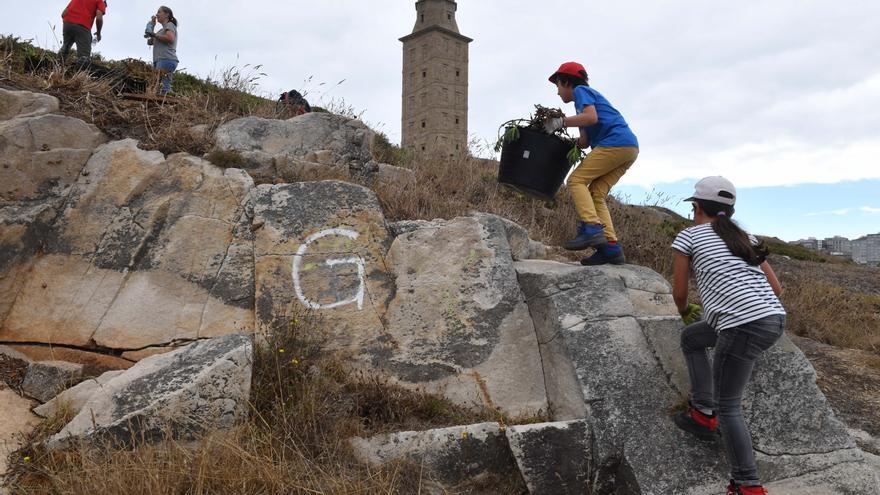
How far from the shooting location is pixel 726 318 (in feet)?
9.96

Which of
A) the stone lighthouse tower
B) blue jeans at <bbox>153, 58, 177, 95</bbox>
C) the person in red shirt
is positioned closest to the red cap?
blue jeans at <bbox>153, 58, 177, 95</bbox>

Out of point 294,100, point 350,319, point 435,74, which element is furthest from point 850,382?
point 435,74

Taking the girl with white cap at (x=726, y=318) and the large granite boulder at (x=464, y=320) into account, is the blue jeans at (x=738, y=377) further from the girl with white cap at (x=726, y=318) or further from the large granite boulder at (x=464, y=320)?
the large granite boulder at (x=464, y=320)

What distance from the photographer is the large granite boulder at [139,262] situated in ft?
14.5

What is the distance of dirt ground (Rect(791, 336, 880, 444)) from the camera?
475 centimetres

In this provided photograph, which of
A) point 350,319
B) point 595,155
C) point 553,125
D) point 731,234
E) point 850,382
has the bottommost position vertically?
point 850,382

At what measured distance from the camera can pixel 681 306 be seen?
348 cm

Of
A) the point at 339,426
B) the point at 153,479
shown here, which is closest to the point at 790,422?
the point at 339,426

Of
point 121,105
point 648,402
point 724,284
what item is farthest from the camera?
point 121,105

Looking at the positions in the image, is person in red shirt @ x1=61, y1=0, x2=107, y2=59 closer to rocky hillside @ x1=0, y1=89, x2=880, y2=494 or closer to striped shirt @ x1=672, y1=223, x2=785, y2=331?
rocky hillside @ x1=0, y1=89, x2=880, y2=494

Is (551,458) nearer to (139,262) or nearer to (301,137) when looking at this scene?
(139,262)

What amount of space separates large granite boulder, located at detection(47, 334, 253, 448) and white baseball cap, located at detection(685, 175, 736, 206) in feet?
9.05

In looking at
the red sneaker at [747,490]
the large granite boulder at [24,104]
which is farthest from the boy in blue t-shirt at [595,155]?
the large granite boulder at [24,104]

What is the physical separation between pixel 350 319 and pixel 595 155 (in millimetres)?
2166
